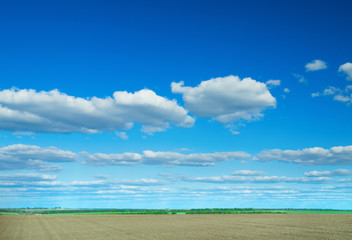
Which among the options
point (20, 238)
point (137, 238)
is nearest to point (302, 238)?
point (137, 238)

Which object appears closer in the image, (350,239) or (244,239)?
(350,239)

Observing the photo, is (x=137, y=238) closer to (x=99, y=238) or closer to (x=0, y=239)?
(x=99, y=238)

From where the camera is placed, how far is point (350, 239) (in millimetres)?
39062

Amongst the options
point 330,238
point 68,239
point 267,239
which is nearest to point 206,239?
point 267,239

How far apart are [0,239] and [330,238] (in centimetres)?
4587

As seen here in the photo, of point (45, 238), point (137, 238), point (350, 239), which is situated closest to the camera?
point (350, 239)

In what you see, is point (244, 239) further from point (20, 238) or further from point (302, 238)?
point (20, 238)

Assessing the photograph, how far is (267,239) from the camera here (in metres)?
40.9

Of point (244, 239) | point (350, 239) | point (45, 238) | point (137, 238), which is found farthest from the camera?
point (45, 238)

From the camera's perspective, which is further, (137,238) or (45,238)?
(45,238)

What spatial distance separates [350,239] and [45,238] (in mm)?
40806

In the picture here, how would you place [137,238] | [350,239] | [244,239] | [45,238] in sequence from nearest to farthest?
[350,239] < [244,239] < [137,238] < [45,238]

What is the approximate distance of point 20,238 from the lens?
49250 mm

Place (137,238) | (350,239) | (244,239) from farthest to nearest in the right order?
1. (137,238)
2. (244,239)
3. (350,239)
